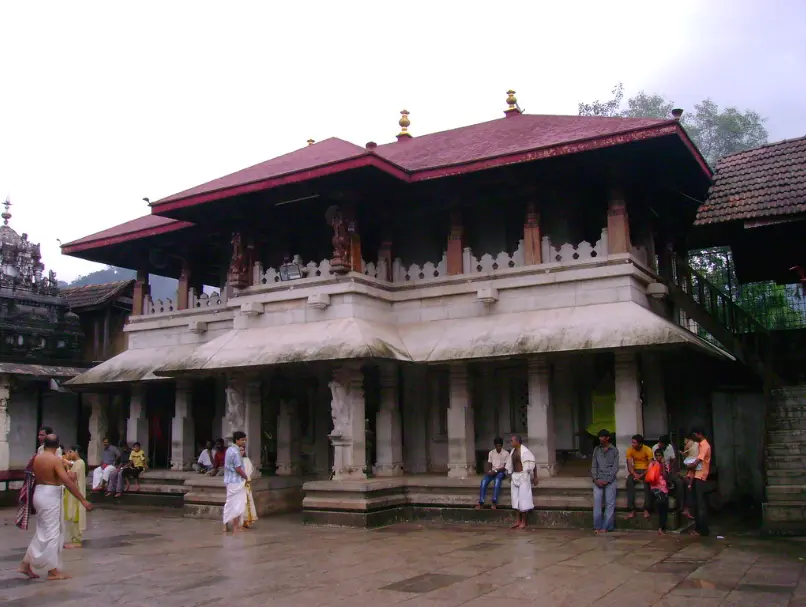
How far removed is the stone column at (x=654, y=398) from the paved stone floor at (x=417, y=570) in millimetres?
2985

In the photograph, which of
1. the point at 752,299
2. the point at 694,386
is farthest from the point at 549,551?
the point at 752,299

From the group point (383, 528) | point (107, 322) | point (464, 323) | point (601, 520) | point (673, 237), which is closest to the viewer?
point (601, 520)

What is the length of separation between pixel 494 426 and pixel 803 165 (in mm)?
8208

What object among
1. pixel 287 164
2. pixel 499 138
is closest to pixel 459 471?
pixel 499 138

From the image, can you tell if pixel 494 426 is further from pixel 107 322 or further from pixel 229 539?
pixel 107 322

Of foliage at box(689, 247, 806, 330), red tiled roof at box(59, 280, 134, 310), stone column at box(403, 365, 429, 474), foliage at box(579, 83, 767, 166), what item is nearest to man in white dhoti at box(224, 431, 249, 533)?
stone column at box(403, 365, 429, 474)

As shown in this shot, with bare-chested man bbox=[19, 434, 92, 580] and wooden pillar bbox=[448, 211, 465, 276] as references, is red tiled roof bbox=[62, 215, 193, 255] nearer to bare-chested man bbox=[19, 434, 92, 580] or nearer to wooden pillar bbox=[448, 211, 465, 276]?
wooden pillar bbox=[448, 211, 465, 276]

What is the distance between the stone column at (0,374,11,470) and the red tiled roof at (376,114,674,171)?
11.2 metres

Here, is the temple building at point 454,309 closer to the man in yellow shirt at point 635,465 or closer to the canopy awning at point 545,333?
→ the canopy awning at point 545,333

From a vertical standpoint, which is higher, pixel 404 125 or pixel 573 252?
pixel 404 125

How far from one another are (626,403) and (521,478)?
215 cm

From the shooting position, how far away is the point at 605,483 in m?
12.3

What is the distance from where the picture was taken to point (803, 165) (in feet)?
52.5

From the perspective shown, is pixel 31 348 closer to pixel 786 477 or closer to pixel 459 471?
pixel 459 471
